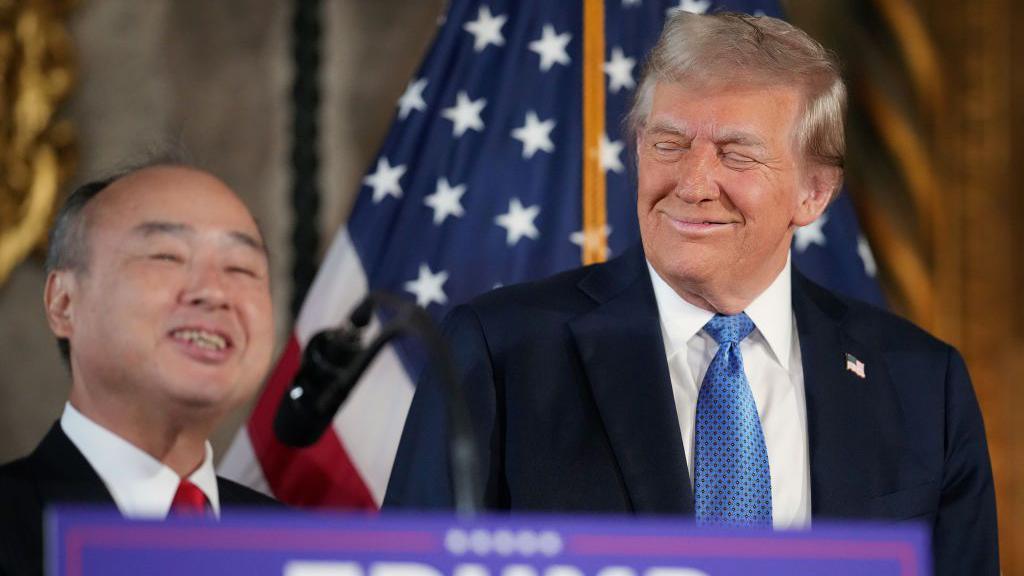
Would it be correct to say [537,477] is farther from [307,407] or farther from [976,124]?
[976,124]

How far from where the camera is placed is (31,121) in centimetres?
328

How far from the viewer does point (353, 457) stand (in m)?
2.88

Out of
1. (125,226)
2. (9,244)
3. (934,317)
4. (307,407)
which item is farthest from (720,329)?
(9,244)

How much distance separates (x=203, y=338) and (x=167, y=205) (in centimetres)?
24

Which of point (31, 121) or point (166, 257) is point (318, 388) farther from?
point (31, 121)

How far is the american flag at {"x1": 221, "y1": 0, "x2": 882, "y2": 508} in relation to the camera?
9.48ft

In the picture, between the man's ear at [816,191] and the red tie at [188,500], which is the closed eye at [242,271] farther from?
the man's ear at [816,191]

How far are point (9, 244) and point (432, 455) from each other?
5.38 feet

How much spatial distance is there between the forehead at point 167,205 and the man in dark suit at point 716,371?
546 millimetres

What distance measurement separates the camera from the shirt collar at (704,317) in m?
2.04

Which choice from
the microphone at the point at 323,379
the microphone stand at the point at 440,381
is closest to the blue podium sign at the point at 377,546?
the microphone stand at the point at 440,381

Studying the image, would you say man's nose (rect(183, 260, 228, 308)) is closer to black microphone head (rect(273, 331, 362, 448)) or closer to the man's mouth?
the man's mouth

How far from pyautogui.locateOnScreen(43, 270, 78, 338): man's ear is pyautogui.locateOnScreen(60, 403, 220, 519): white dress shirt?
161 mm

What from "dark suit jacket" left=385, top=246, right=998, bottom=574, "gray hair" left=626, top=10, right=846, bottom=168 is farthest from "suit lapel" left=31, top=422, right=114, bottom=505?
"gray hair" left=626, top=10, right=846, bottom=168
